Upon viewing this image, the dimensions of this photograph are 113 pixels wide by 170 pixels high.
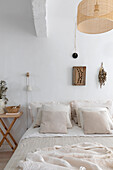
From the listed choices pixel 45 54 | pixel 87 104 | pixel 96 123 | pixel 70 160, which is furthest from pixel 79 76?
pixel 70 160

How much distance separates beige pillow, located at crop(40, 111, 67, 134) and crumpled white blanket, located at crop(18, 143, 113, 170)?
704 mm

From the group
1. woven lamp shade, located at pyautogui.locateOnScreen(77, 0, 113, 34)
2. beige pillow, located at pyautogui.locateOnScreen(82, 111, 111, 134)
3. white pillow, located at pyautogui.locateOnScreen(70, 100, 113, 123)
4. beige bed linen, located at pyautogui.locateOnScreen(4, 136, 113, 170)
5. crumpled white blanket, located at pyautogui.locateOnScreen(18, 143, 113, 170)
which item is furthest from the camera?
white pillow, located at pyautogui.locateOnScreen(70, 100, 113, 123)

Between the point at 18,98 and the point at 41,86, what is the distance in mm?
565

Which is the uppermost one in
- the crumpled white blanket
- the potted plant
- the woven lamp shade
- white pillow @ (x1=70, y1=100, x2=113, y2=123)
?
the woven lamp shade

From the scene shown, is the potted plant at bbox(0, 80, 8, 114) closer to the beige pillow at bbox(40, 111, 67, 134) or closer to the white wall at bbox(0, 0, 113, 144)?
the white wall at bbox(0, 0, 113, 144)

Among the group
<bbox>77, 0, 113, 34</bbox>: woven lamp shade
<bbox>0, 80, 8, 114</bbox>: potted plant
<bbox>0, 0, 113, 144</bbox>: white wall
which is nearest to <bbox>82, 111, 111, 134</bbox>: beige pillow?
<bbox>0, 0, 113, 144</bbox>: white wall

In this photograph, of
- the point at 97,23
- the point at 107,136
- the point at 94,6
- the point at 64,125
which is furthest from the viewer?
the point at 64,125

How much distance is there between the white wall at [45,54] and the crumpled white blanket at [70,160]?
1.72m

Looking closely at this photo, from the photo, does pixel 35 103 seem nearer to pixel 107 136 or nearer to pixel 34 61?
pixel 34 61

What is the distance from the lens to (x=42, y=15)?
2395mm

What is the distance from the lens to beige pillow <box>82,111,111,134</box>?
227 centimetres

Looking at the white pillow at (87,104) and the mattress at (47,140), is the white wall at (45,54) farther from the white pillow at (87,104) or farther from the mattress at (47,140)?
the mattress at (47,140)

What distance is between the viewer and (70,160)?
4.33 ft

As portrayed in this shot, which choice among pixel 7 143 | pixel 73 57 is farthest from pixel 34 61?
pixel 7 143
